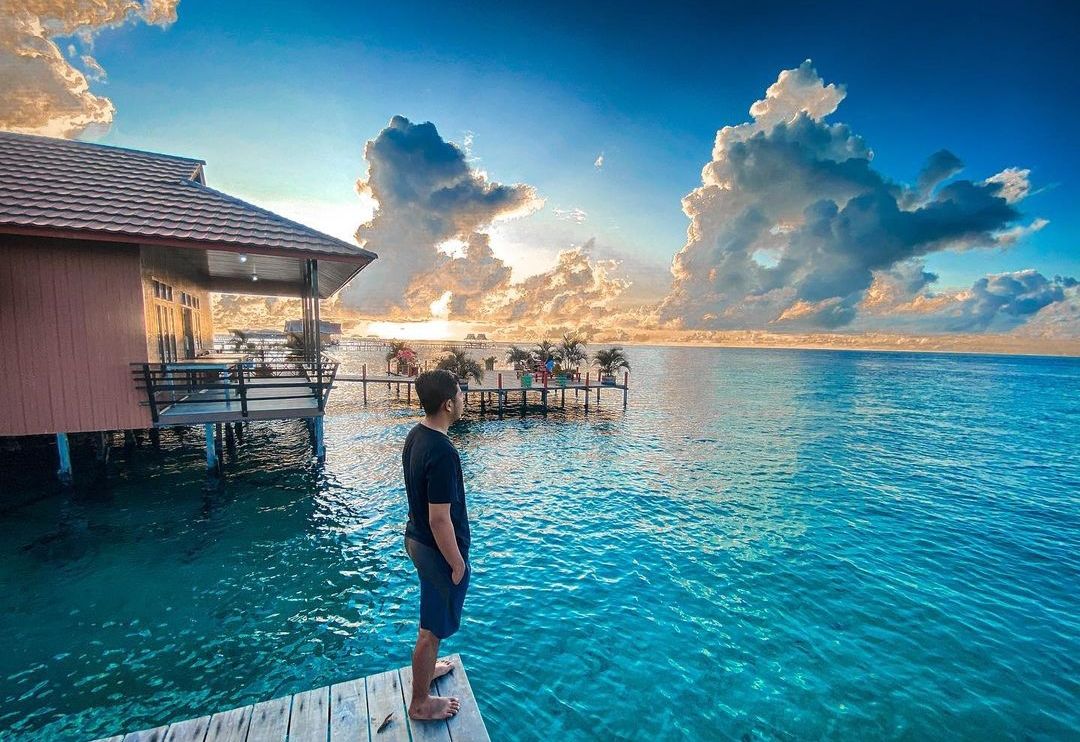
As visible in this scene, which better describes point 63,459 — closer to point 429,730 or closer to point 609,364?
point 429,730

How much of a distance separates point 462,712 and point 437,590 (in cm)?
111

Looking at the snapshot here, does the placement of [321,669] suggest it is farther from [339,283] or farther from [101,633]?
[339,283]

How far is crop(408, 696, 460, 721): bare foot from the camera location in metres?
3.42

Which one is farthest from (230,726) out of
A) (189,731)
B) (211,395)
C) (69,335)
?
(211,395)

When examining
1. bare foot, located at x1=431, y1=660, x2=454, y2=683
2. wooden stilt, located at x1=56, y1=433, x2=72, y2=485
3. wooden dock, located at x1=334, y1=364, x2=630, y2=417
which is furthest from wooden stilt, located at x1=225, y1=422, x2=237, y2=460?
bare foot, located at x1=431, y1=660, x2=454, y2=683

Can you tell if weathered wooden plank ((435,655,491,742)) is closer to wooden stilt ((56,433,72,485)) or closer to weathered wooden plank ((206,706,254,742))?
weathered wooden plank ((206,706,254,742))

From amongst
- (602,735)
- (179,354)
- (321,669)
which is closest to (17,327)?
(179,354)

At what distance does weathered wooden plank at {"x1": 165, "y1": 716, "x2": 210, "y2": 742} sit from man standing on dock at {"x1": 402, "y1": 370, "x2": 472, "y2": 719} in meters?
1.52

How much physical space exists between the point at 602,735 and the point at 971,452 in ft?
93.7

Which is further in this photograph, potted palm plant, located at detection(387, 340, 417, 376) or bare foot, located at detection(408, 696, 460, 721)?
potted palm plant, located at detection(387, 340, 417, 376)

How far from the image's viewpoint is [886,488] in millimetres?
16109

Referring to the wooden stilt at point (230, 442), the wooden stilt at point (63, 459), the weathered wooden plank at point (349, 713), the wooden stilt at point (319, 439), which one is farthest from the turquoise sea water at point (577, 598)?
the weathered wooden plank at point (349, 713)

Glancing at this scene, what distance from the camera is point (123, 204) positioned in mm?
9766

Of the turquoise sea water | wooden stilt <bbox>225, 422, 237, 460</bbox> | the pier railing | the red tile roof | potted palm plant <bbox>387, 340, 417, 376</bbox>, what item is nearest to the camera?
the turquoise sea water
